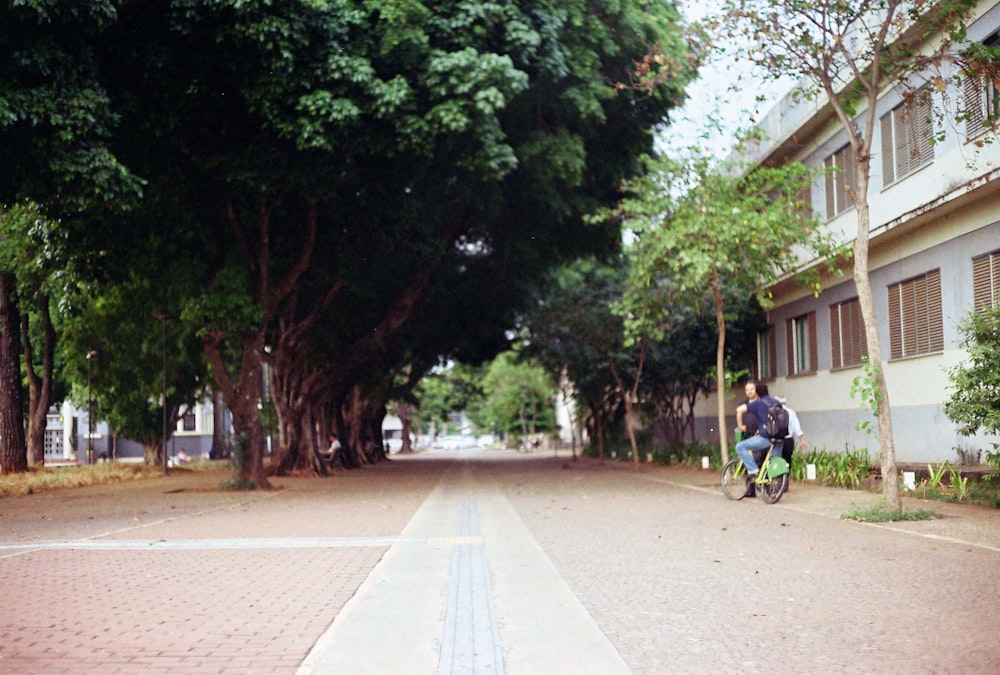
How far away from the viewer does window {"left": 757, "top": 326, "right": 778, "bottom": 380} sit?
30.9 metres

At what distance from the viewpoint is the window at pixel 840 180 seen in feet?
79.7

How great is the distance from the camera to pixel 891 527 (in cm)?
1177

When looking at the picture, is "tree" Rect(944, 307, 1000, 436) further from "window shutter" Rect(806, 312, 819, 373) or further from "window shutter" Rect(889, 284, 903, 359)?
"window shutter" Rect(806, 312, 819, 373)

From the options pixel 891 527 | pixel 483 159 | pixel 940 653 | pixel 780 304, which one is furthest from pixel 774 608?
pixel 780 304

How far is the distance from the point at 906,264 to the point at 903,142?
2.48 metres

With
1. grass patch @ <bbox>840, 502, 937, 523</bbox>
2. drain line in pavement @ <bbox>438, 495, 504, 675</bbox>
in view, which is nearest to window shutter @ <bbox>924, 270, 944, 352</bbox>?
grass patch @ <bbox>840, 502, 937, 523</bbox>

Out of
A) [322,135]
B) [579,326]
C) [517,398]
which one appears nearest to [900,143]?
[322,135]

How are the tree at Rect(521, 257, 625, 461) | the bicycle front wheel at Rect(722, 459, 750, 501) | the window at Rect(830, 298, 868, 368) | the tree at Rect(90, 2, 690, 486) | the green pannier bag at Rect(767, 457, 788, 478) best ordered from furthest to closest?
the tree at Rect(521, 257, 625, 461) < the window at Rect(830, 298, 868, 368) < the tree at Rect(90, 2, 690, 486) < the bicycle front wheel at Rect(722, 459, 750, 501) < the green pannier bag at Rect(767, 457, 788, 478)

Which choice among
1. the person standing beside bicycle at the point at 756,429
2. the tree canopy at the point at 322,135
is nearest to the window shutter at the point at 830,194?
the tree canopy at the point at 322,135

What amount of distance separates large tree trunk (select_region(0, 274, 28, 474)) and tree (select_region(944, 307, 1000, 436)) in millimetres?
23062

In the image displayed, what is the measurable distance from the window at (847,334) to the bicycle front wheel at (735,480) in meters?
8.03

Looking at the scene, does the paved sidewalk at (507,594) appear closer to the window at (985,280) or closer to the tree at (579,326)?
the window at (985,280)

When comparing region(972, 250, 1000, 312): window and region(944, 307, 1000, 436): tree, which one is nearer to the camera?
region(944, 307, 1000, 436): tree

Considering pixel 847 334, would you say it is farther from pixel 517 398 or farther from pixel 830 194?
pixel 517 398
